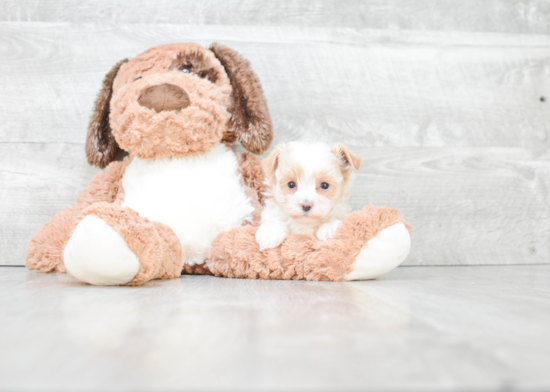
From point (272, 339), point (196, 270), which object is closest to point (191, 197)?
point (196, 270)

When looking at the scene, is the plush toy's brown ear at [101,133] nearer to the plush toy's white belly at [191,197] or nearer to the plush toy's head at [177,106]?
the plush toy's head at [177,106]

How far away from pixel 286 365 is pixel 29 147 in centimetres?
123

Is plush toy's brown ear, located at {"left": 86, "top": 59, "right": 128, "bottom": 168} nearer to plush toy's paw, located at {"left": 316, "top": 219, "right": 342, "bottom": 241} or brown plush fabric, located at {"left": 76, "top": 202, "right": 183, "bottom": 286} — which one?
brown plush fabric, located at {"left": 76, "top": 202, "right": 183, "bottom": 286}

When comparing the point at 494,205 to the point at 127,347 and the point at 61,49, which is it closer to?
the point at 127,347

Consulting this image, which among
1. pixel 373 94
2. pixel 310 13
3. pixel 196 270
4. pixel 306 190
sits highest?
pixel 310 13

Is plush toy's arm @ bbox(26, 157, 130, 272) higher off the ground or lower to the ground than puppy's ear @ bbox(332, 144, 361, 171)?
lower

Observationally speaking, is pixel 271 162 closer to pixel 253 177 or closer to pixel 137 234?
pixel 253 177

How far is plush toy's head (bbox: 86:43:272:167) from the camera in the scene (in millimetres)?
1057

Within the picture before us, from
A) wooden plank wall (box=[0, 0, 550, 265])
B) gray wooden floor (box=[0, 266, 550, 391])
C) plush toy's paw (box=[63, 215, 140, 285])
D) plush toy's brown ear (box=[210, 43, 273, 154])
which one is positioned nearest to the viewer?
gray wooden floor (box=[0, 266, 550, 391])

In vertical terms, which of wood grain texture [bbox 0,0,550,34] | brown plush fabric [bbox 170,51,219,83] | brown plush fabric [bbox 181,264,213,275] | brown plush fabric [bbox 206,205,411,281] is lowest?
brown plush fabric [bbox 181,264,213,275]

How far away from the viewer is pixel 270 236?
38.4 inches

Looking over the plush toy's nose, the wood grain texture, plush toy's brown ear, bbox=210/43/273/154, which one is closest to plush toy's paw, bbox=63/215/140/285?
the plush toy's nose

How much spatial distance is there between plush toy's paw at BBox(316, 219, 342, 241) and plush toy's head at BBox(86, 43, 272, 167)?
0.32 metres

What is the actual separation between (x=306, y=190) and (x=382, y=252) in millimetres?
206
